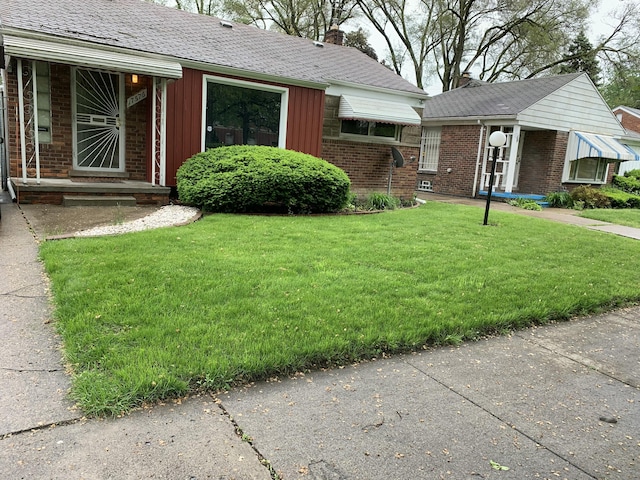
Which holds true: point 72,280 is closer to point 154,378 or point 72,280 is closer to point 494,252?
point 154,378

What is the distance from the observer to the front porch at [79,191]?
8.09 meters

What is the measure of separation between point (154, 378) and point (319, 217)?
→ 632cm

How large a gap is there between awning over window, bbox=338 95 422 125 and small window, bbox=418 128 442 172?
6.38 m

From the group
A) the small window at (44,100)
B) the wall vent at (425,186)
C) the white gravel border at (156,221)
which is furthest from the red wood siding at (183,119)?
the wall vent at (425,186)

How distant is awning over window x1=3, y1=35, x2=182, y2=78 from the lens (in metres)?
7.67

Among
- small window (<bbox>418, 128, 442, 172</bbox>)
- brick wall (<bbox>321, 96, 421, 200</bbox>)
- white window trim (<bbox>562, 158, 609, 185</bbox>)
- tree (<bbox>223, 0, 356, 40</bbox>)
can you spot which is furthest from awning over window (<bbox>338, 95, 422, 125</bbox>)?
tree (<bbox>223, 0, 356, 40</bbox>)

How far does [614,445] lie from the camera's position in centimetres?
262

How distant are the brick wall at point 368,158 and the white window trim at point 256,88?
116cm

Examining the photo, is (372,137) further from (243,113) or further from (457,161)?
(457,161)

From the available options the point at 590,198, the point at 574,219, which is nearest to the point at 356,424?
the point at 574,219

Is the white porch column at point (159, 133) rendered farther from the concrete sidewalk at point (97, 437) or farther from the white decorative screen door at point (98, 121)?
the concrete sidewalk at point (97, 437)

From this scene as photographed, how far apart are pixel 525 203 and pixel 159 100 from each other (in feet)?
35.6

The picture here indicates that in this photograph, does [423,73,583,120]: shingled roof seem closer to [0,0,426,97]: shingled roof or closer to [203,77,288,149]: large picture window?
[0,0,426,97]: shingled roof

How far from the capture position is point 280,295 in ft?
14.1
